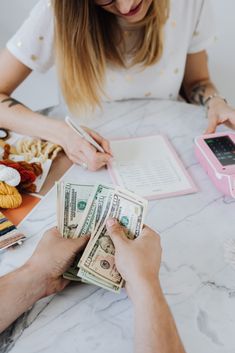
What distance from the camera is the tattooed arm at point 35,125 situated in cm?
96

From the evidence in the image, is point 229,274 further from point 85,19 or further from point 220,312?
point 85,19

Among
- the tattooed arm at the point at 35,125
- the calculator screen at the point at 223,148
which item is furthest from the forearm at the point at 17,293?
the calculator screen at the point at 223,148

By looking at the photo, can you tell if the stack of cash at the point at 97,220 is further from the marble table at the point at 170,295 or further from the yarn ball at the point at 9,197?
the yarn ball at the point at 9,197

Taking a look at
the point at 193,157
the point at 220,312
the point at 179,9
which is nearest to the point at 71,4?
the point at 179,9

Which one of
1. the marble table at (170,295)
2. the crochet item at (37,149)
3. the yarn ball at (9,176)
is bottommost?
the marble table at (170,295)

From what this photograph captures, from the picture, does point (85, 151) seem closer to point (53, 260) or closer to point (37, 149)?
point (37, 149)

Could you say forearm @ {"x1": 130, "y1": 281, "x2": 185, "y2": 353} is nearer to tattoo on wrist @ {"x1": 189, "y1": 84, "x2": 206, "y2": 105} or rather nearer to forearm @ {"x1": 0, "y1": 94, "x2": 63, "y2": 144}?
forearm @ {"x1": 0, "y1": 94, "x2": 63, "y2": 144}

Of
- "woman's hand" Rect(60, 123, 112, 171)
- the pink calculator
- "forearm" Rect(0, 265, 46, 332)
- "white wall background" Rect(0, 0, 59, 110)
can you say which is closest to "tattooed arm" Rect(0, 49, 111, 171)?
"woman's hand" Rect(60, 123, 112, 171)

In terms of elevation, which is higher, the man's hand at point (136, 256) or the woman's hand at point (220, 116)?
the man's hand at point (136, 256)

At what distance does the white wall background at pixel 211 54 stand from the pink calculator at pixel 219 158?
0.89 meters

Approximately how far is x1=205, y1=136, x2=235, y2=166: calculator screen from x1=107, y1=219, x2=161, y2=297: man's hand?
317 millimetres

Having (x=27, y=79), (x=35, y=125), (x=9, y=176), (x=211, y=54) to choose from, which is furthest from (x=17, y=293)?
(x=211, y=54)

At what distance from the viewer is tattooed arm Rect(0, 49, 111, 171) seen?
Answer: 96 cm

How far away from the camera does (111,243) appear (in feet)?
2.36
